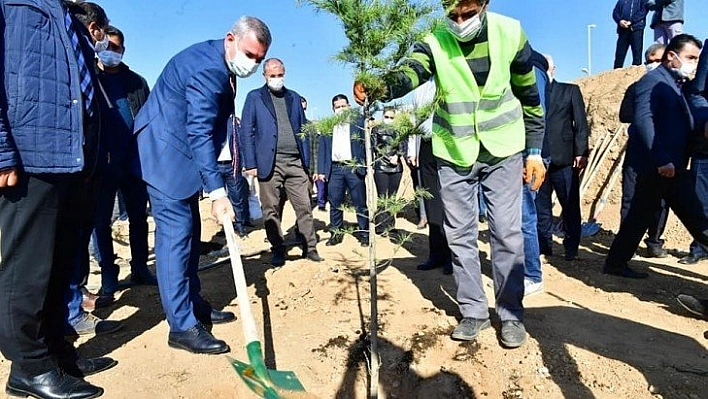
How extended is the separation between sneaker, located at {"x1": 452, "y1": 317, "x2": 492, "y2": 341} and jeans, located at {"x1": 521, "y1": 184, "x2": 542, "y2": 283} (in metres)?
1.06

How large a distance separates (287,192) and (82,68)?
2925 millimetres

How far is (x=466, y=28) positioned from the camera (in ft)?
9.14

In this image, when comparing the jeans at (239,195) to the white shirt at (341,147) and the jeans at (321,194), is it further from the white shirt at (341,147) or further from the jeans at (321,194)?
the jeans at (321,194)

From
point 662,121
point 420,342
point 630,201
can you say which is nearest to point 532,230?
point 420,342

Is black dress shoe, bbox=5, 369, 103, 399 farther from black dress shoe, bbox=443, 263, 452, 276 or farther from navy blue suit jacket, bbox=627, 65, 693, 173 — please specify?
navy blue suit jacket, bbox=627, 65, 693, 173

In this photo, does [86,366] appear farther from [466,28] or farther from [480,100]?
[466,28]

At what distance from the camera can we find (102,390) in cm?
259

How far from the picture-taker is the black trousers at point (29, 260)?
2.28 m

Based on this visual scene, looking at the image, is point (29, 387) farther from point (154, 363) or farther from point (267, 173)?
point (267, 173)

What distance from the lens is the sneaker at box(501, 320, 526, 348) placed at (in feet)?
9.75

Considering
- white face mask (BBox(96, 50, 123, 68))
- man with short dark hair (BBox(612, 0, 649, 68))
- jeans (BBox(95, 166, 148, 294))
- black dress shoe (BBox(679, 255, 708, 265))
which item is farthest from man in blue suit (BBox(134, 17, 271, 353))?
man with short dark hair (BBox(612, 0, 649, 68))

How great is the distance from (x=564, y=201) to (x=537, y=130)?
2.33 metres

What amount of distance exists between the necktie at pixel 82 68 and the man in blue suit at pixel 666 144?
13.8 feet

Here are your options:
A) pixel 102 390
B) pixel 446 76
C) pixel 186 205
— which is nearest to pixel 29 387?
pixel 102 390
